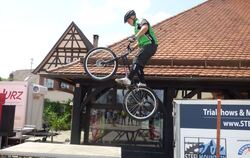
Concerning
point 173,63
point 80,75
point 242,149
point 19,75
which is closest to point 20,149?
point 242,149

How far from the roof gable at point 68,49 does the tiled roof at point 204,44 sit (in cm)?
2339

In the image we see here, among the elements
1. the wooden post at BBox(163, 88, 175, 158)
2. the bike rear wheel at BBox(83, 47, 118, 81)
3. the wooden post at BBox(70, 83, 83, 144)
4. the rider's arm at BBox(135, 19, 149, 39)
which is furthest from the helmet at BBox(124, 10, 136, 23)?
the wooden post at BBox(70, 83, 83, 144)

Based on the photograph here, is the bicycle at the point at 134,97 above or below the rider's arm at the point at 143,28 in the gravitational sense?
below

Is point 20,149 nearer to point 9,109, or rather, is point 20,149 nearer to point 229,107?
point 229,107

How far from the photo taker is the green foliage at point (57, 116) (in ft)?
90.7

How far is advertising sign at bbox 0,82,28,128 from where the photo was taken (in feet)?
51.6

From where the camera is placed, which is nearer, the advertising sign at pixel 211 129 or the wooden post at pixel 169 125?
the advertising sign at pixel 211 129

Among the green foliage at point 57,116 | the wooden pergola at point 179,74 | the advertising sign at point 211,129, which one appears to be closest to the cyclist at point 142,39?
the advertising sign at point 211,129

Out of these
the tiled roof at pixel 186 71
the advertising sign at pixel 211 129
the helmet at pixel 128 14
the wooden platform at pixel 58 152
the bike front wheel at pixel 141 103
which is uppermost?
the helmet at pixel 128 14

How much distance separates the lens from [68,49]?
4109cm

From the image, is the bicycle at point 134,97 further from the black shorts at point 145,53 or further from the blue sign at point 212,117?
the blue sign at point 212,117

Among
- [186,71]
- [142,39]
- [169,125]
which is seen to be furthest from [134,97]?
[169,125]

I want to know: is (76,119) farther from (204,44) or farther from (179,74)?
(204,44)

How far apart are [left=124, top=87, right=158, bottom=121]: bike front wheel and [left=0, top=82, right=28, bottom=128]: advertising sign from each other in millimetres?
8052
